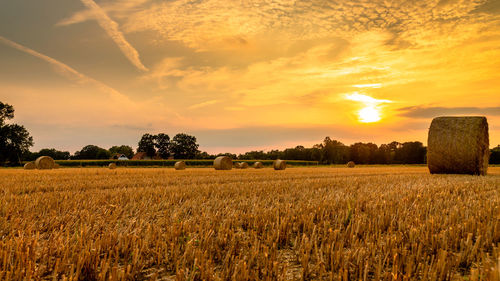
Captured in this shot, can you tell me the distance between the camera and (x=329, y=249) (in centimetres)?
253

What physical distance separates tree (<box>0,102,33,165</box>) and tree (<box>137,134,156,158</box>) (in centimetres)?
3881

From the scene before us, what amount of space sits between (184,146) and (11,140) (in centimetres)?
3886

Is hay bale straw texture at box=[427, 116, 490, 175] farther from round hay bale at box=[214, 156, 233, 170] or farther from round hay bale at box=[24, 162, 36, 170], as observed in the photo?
round hay bale at box=[24, 162, 36, 170]

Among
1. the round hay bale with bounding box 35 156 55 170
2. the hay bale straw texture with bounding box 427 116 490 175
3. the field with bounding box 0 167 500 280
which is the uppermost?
the hay bale straw texture with bounding box 427 116 490 175

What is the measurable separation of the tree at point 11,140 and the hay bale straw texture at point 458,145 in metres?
58.4

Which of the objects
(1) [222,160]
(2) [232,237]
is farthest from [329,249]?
(1) [222,160]

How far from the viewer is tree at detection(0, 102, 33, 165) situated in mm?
50312

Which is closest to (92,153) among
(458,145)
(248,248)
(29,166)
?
(29,166)

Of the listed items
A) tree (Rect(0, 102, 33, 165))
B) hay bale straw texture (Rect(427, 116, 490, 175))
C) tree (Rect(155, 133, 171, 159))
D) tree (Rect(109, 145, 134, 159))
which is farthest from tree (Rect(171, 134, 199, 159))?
hay bale straw texture (Rect(427, 116, 490, 175))

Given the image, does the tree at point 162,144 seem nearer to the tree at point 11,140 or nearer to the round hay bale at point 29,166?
the tree at point 11,140

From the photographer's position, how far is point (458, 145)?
49.2 ft

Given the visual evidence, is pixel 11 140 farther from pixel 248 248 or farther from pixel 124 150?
pixel 124 150

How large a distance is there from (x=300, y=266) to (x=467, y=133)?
51.6 ft

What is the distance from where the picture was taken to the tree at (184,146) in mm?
83062
